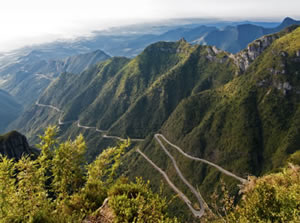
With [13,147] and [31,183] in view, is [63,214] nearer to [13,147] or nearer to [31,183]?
[31,183]

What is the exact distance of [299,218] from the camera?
66.2 ft

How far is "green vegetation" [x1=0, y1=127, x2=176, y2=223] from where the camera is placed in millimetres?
17141

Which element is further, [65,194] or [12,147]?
[12,147]

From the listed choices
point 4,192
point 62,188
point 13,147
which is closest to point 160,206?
point 62,188

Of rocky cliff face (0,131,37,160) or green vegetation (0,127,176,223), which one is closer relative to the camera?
green vegetation (0,127,176,223)

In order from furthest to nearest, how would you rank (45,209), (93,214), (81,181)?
1. (81,181)
2. (93,214)
3. (45,209)

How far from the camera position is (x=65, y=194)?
22016 mm

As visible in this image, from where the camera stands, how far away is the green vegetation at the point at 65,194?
17141mm

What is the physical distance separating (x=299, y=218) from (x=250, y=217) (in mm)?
4536

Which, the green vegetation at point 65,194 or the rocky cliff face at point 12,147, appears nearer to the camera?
the green vegetation at point 65,194

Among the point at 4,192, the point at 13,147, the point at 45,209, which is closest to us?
the point at 4,192

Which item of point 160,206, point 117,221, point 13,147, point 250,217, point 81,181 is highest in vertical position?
point 160,206

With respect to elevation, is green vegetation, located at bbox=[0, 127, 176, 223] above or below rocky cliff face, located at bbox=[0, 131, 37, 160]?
above

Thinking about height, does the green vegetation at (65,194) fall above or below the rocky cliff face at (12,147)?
above
